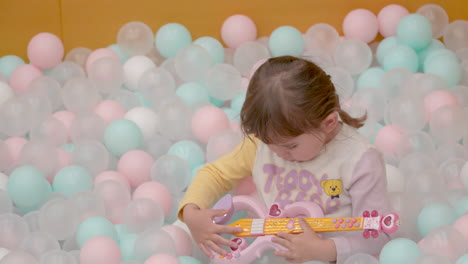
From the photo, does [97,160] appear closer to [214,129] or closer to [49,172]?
[49,172]

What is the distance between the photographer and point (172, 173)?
5.66 feet

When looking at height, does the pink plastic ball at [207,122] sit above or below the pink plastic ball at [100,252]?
above

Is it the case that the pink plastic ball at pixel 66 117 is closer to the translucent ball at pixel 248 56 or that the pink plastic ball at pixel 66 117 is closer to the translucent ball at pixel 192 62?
the translucent ball at pixel 192 62

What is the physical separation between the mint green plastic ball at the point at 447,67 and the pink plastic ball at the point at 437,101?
0.13 metres

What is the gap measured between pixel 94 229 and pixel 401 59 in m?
1.08

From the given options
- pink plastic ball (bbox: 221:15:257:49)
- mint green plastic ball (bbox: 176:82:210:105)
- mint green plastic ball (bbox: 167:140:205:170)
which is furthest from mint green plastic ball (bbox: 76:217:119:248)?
pink plastic ball (bbox: 221:15:257:49)

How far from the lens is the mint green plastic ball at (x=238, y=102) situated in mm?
2051

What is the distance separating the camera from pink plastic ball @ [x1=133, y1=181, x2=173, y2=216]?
165cm

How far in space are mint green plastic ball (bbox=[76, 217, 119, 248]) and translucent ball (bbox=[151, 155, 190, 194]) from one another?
22cm

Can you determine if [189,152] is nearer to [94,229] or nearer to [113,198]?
[113,198]

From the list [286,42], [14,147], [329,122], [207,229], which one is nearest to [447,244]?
[329,122]

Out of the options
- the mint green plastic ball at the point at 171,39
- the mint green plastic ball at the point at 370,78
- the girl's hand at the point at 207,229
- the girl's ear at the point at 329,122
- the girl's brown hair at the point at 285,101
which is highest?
the girl's brown hair at the point at 285,101

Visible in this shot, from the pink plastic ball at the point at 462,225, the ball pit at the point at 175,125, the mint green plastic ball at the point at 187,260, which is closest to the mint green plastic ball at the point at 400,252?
the ball pit at the point at 175,125

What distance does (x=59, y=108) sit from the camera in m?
2.18
